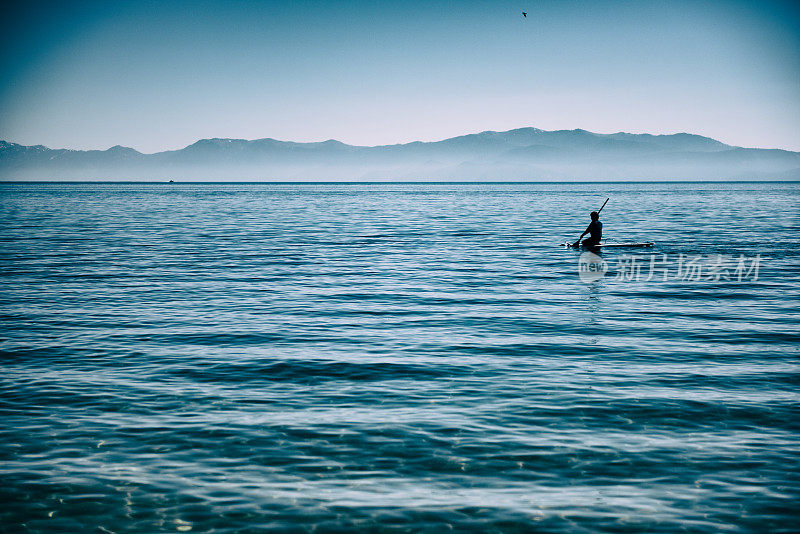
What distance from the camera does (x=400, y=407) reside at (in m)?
11.3

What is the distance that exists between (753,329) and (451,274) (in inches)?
526

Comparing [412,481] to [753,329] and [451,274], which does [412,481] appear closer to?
[753,329]

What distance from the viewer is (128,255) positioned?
116ft

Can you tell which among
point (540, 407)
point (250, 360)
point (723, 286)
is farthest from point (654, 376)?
point (723, 286)

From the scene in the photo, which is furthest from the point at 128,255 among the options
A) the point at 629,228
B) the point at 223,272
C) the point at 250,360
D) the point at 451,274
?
the point at 629,228

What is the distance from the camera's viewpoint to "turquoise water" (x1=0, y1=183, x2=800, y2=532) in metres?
7.98

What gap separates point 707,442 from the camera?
9.77 m

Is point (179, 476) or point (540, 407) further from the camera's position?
point (540, 407)

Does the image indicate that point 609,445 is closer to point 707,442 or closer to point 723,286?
point 707,442

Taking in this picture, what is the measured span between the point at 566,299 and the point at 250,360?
1161 cm

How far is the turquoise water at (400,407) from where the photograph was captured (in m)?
7.98

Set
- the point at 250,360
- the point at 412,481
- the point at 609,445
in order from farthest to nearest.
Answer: the point at 250,360
the point at 609,445
the point at 412,481

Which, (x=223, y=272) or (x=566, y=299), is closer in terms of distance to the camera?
(x=566, y=299)

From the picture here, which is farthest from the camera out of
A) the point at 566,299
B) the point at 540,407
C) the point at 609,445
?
the point at 566,299
